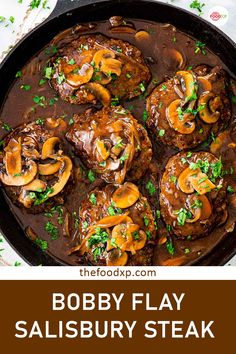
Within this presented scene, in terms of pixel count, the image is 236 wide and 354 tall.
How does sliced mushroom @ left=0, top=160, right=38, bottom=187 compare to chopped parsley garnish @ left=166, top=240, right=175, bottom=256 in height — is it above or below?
below

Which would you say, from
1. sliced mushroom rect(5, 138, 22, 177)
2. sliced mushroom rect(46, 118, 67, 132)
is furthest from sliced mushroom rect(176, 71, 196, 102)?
sliced mushroom rect(5, 138, 22, 177)

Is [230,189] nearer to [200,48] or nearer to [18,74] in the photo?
[200,48]

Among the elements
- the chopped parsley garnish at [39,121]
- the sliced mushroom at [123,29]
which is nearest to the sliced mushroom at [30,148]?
the chopped parsley garnish at [39,121]

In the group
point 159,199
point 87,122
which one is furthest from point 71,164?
point 159,199

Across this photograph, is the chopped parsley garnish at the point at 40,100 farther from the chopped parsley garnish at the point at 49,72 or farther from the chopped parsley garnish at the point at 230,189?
the chopped parsley garnish at the point at 230,189

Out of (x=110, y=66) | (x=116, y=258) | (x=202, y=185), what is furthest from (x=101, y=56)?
(x=116, y=258)

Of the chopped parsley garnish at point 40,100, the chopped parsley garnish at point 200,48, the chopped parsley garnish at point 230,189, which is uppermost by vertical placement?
the chopped parsley garnish at point 200,48

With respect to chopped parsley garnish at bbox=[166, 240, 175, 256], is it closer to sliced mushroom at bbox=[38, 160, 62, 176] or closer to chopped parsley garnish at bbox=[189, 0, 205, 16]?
sliced mushroom at bbox=[38, 160, 62, 176]
